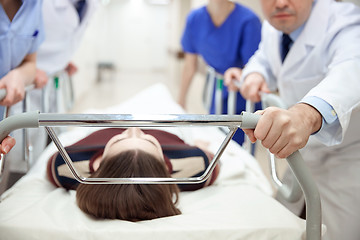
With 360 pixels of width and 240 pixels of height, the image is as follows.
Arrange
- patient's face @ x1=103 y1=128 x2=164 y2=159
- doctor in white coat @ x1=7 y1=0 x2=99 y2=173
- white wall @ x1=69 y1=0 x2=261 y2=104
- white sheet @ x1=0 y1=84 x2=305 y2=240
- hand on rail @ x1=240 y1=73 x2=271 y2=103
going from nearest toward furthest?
white sheet @ x1=0 y1=84 x2=305 y2=240 < patient's face @ x1=103 y1=128 x2=164 y2=159 < hand on rail @ x1=240 y1=73 x2=271 y2=103 < doctor in white coat @ x1=7 y1=0 x2=99 y2=173 < white wall @ x1=69 y1=0 x2=261 y2=104

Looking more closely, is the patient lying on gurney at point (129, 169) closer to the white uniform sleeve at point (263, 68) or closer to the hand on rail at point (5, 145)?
the hand on rail at point (5, 145)

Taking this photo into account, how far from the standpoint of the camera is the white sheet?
0.87 meters

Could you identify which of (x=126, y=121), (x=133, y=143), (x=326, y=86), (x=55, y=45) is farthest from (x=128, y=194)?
(x=55, y=45)

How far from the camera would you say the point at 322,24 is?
46.9 inches

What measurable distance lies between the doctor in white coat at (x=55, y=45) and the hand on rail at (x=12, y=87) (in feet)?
1.49

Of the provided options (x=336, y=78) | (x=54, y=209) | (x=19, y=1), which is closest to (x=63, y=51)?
(x=19, y=1)

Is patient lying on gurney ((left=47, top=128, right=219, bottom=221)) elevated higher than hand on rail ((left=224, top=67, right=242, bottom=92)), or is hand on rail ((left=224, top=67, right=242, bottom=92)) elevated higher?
hand on rail ((left=224, top=67, right=242, bottom=92))

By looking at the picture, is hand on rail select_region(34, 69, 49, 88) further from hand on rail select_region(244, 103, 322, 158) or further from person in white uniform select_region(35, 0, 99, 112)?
hand on rail select_region(244, 103, 322, 158)

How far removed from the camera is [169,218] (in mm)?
974

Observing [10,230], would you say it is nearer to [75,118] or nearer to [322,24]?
[75,118]

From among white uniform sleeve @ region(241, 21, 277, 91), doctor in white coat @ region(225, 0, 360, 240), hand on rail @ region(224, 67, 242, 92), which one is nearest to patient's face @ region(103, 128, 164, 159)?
doctor in white coat @ region(225, 0, 360, 240)

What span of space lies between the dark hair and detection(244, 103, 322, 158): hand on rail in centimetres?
37

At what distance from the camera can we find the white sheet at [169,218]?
0.87m

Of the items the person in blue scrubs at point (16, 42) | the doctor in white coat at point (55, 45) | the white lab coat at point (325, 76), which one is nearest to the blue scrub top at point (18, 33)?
the person in blue scrubs at point (16, 42)
